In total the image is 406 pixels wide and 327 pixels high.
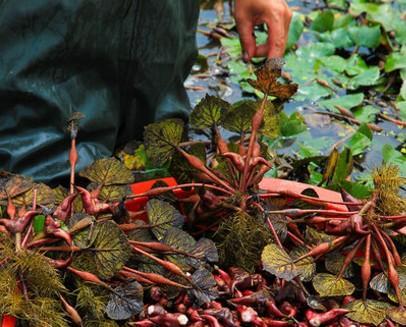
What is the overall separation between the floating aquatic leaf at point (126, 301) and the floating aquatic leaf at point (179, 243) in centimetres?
9

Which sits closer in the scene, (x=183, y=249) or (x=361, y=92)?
(x=183, y=249)

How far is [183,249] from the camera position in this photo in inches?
47.4

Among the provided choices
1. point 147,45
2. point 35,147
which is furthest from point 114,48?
point 35,147

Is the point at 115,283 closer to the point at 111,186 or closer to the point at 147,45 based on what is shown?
the point at 111,186

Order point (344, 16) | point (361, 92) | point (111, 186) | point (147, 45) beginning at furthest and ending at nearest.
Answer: point (344, 16) → point (361, 92) → point (147, 45) → point (111, 186)

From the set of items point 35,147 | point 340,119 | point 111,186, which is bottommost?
point 340,119

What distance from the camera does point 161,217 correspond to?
124 cm

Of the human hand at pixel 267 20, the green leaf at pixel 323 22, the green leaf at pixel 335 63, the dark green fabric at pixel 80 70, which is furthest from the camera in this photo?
the green leaf at pixel 323 22

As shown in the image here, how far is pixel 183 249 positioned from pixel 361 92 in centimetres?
142

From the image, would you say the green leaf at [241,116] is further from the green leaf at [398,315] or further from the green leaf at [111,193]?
the green leaf at [398,315]

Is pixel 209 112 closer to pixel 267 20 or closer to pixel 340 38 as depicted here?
pixel 267 20

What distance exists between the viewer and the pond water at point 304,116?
213cm

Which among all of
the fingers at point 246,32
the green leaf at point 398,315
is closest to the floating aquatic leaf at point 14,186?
the green leaf at point 398,315

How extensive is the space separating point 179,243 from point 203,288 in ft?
0.28
